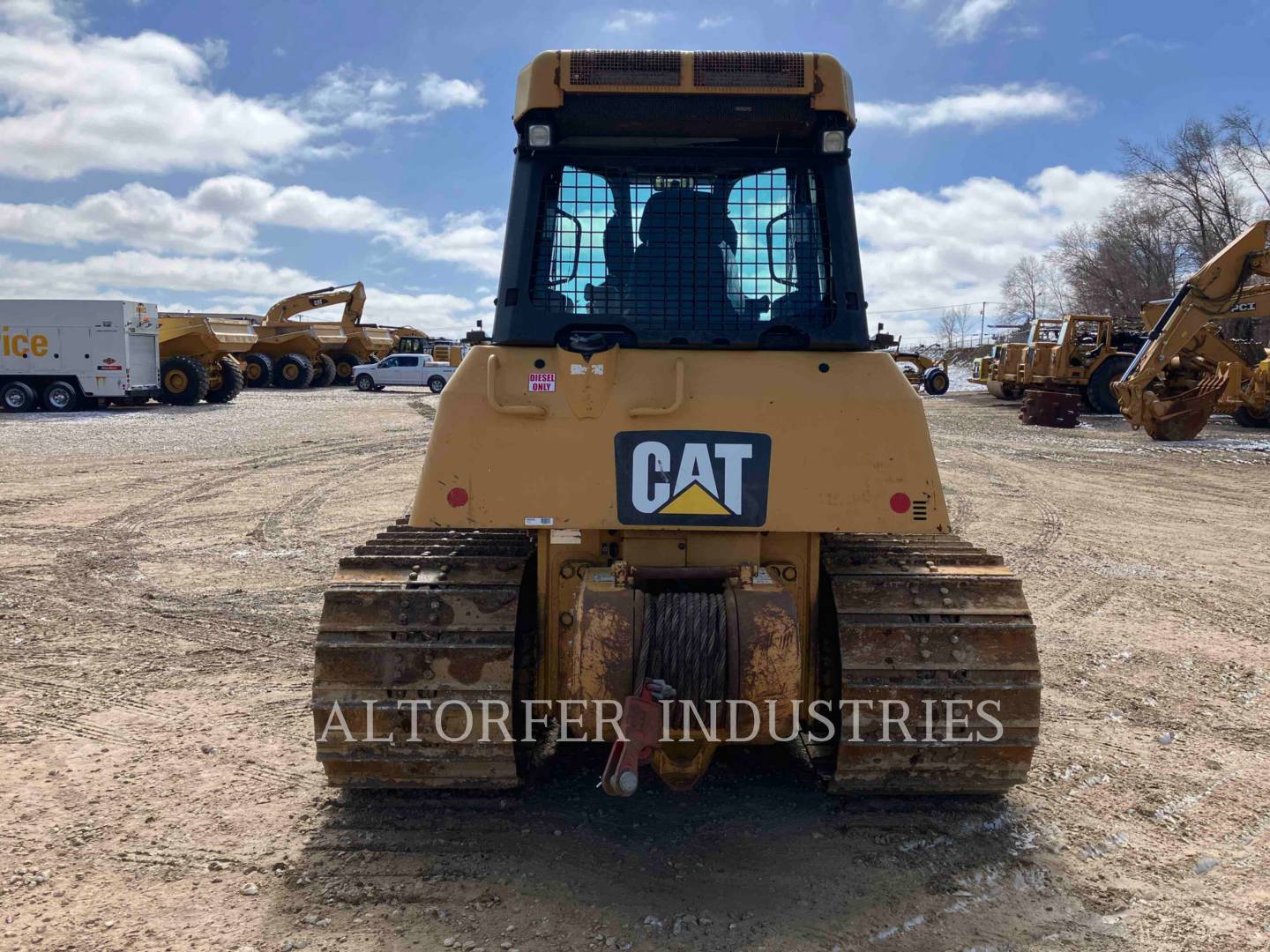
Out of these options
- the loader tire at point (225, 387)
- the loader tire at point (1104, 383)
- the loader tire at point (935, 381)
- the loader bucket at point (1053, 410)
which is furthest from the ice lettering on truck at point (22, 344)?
the loader tire at point (935, 381)

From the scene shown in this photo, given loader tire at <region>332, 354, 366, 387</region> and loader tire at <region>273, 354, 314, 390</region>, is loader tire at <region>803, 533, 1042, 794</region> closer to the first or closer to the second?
loader tire at <region>273, 354, 314, 390</region>

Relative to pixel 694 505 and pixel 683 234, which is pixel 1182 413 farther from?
pixel 694 505

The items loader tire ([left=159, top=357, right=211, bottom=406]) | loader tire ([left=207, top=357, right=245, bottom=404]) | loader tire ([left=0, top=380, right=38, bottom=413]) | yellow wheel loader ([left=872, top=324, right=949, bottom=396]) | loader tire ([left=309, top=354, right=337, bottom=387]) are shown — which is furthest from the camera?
loader tire ([left=309, top=354, right=337, bottom=387])

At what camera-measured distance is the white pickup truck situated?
37.4 meters

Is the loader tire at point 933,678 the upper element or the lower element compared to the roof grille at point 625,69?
lower

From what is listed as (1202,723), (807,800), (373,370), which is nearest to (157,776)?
(807,800)

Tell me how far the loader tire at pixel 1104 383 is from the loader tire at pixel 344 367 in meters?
29.3

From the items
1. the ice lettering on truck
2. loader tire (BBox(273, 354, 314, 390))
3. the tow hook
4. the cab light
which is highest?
the cab light

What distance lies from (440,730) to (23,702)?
9.82 feet

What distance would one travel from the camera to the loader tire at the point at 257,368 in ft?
120

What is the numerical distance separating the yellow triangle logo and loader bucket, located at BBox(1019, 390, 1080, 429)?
20.8 m

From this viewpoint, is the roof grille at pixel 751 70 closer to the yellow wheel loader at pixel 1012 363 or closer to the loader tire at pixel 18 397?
the loader tire at pixel 18 397

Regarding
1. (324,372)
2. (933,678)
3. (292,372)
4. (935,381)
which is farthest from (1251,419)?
(324,372)

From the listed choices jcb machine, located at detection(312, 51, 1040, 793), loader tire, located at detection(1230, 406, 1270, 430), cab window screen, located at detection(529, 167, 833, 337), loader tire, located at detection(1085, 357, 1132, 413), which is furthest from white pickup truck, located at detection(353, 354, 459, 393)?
jcb machine, located at detection(312, 51, 1040, 793)
